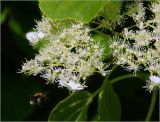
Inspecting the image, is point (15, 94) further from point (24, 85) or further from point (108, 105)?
point (108, 105)

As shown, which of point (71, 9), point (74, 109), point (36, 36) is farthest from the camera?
point (74, 109)

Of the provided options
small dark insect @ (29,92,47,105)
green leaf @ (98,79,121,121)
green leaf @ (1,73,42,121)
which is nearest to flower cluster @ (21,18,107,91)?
green leaf @ (98,79,121,121)

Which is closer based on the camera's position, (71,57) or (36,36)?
(71,57)

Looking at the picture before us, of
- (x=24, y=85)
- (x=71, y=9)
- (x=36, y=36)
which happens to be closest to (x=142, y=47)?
(x=71, y=9)

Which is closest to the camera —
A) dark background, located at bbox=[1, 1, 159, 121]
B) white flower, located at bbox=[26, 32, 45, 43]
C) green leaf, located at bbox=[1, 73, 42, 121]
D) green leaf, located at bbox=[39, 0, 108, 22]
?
green leaf, located at bbox=[39, 0, 108, 22]

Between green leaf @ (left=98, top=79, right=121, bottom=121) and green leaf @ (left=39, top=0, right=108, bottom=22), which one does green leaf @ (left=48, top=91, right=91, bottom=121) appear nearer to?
green leaf @ (left=98, top=79, right=121, bottom=121)

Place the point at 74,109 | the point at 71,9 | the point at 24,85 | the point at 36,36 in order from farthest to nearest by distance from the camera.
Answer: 1. the point at 24,85
2. the point at 74,109
3. the point at 36,36
4. the point at 71,9

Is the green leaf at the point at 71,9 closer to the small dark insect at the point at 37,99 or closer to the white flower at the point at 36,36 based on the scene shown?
the white flower at the point at 36,36
